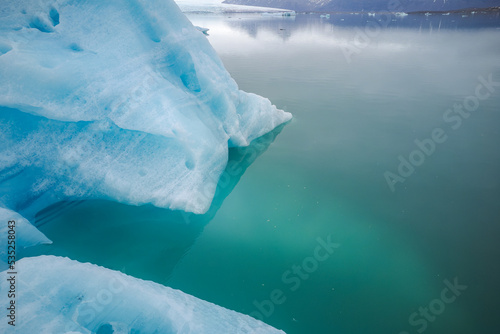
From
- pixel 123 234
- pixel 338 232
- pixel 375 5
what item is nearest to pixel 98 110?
pixel 123 234

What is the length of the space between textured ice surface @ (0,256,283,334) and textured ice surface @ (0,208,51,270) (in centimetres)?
80

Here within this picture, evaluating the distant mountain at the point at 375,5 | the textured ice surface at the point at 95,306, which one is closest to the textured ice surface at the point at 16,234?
the textured ice surface at the point at 95,306

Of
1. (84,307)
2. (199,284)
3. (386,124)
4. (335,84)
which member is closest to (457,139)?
(386,124)

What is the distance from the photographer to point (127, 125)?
3.46 metres

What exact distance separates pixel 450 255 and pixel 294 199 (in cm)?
204

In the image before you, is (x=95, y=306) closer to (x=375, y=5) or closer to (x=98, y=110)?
(x=98, y=110)

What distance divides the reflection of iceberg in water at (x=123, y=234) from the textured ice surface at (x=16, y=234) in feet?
1.18

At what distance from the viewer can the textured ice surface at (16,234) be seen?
7.82 feet

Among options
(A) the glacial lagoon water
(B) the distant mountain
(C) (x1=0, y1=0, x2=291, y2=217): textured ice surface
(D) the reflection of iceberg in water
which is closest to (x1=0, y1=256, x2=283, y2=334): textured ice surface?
(A) the glacial lagoon water

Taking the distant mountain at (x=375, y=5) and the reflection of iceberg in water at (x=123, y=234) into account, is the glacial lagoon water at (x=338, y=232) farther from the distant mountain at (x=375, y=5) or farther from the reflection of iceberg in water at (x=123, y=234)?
the distant mountain at (x=375, y=5)

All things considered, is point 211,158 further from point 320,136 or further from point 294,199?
point 320,136

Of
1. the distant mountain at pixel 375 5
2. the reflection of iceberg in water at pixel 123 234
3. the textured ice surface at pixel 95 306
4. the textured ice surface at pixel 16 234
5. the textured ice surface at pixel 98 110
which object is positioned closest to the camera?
the textured ice surface at pixel 95 306

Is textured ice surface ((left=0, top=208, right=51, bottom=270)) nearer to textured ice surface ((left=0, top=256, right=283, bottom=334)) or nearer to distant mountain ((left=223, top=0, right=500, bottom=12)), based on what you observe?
textured ice surface ((left=0, top=256, right=283, bottom=334))

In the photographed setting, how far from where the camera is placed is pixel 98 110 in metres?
3.40
